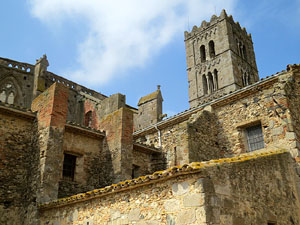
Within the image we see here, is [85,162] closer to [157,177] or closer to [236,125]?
[236,125]

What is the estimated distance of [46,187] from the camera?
970 cm

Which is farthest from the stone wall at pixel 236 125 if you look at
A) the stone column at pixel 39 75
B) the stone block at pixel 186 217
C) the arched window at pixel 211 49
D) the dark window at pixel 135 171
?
the arched window at pixel 211 49

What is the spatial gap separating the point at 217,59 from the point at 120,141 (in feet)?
89.6

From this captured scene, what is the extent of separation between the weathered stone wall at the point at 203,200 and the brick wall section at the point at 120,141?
351 cm

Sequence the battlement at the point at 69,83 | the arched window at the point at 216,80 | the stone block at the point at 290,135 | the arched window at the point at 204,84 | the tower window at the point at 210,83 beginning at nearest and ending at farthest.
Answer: the stone block at the point at 290,135, the battlement at the point at 69,83, the arched window at the point at 216,80, the tower window at the point at 210,83, the arched window at the point at 204,84

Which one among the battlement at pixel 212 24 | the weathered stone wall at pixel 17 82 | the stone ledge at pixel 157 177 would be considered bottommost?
the stone ledge at pixel 157 177

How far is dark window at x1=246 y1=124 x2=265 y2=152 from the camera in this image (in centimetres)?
1178

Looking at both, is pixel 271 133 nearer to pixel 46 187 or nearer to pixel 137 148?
pixel 137 148

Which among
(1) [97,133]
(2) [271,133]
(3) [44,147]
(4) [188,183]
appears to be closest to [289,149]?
(2) [271,133]

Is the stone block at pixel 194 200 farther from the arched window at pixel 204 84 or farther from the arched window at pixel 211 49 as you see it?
the arched window at pixel 211 49

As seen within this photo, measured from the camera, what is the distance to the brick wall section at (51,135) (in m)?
9.81

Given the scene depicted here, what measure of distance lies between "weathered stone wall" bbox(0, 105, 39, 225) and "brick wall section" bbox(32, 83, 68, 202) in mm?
326

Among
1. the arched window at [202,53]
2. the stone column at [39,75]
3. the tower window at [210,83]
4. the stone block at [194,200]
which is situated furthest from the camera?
the arched window at [202,53]

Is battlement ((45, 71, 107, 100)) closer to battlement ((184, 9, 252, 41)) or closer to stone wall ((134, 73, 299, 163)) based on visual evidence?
stone wall ((134, 73, 299, 163))
